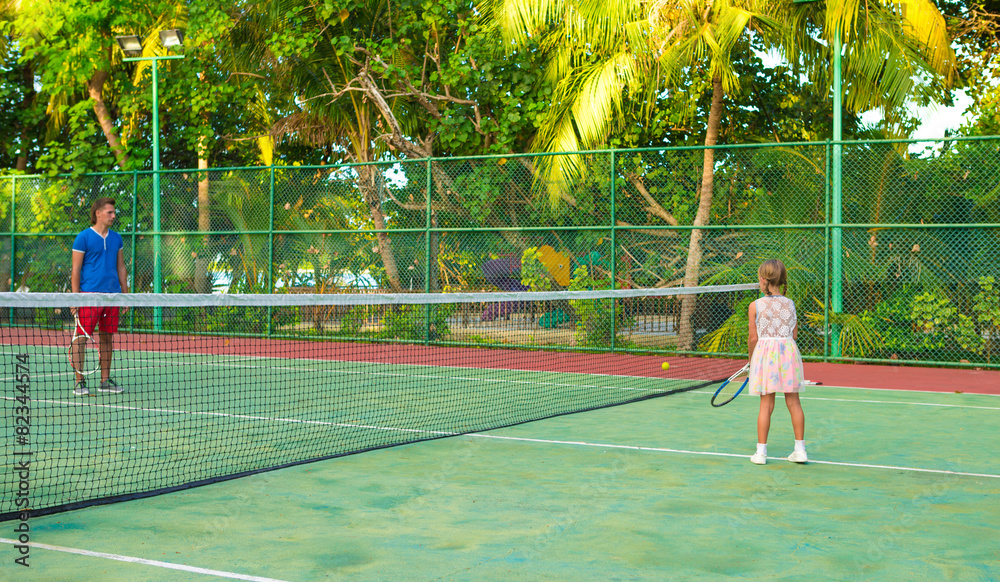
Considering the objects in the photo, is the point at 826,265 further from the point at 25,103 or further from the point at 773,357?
the point at 25,103

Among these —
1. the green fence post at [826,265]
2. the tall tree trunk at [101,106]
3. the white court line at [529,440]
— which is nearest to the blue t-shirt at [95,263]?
the white court line at [529,440]

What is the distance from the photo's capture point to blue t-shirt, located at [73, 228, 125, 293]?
346 inches

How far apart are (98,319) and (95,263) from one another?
19.4 inches

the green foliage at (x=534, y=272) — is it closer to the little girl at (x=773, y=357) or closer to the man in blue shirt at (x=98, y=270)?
the man in blue shirt at (x=98, y=270)

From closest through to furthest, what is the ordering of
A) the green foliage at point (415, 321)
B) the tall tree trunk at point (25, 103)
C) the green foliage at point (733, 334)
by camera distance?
the green foliage at point (733, 334), the green foliage at point (415, 321), the tall tree trunk at point (25, 103)

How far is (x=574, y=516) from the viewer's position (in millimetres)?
4797

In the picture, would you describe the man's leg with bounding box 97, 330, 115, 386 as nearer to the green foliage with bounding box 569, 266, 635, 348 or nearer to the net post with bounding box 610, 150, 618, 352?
the green foliage with bounding box 569, 266, 635, 348

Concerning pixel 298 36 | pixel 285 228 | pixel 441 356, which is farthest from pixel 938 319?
pixel 298 36

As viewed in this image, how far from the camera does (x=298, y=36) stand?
657 inches

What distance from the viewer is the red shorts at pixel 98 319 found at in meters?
8.73

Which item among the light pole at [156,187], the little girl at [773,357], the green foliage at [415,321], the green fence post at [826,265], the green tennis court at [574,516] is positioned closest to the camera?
the green tennis court at [574,516]

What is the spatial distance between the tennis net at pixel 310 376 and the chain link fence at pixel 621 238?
0.09 m

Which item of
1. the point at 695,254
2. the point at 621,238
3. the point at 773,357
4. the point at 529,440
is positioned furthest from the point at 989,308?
the point at 529,440

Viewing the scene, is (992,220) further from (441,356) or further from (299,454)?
Result: (299,454)
